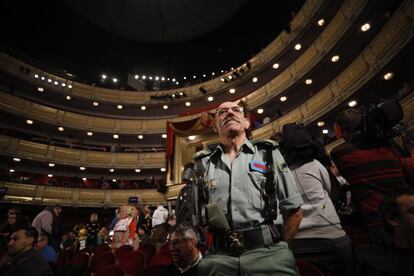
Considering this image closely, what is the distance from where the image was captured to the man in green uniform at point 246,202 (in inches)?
41.6

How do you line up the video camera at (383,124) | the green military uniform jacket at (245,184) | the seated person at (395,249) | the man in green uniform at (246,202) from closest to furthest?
1. the man in green uniform at (246,202)
2. the green military uniform jacket at (245,184)
3. the seated person at (395,249)
4. the video camera at (383,124)

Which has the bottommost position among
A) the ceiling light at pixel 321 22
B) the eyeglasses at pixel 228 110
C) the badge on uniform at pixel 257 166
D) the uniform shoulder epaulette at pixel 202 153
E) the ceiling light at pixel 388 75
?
the badge on uniform at pixel 257 166

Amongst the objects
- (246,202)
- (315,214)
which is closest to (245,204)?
(246,202)

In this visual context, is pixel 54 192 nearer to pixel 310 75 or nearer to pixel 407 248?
pixel 310 75

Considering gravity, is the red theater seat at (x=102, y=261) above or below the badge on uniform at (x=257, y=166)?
below

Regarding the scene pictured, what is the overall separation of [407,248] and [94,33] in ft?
78.0

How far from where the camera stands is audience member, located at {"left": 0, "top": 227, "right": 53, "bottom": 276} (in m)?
2.77

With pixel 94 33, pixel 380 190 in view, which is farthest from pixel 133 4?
pixel 380 190

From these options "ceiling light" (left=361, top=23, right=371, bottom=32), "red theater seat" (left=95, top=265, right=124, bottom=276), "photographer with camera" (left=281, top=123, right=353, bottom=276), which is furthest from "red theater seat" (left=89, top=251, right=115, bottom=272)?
"ceiling light" (left=361, top=23, right=371, bottom=32)

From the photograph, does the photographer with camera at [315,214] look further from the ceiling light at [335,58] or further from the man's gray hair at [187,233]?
the ceiling light at [335,58]

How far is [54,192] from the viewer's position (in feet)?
49.8

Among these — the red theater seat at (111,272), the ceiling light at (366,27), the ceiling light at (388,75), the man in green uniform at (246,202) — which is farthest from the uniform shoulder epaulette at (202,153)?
the ceiling light at (366,27)

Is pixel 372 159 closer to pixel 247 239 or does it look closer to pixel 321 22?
pixel 247 239

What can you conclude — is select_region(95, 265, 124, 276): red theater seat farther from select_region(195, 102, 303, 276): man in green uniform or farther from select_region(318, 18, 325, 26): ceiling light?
select_region(318, 18, 325, 26): ceiling light
